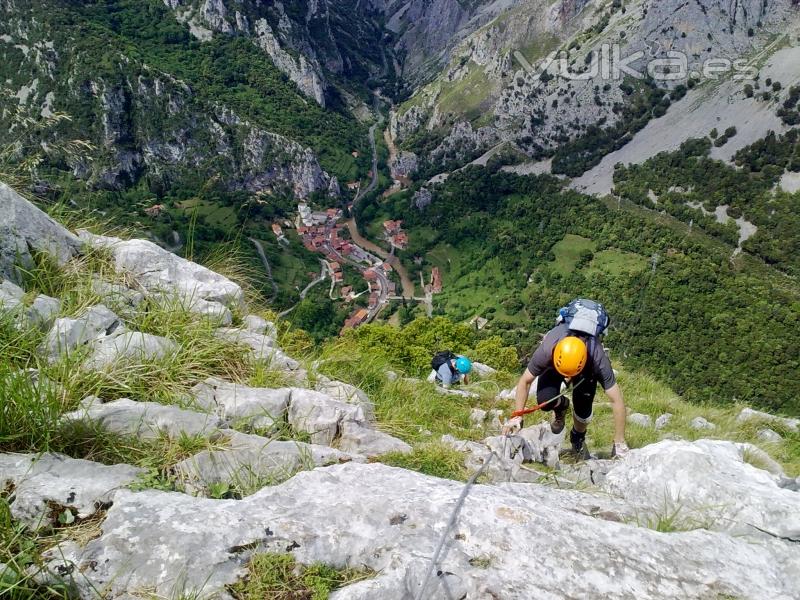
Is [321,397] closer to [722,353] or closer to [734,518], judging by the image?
[734,518]

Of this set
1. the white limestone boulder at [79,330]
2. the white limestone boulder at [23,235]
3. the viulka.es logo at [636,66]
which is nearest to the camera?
the white limestone boulder at [79,330]

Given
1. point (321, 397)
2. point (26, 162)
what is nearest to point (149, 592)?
point (321, 397)

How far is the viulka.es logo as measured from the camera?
119188mm

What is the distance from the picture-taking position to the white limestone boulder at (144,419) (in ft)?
10.8

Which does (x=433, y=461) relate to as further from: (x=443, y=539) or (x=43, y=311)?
(x=43, y=311)

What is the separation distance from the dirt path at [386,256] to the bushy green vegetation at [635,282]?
6.47 meters

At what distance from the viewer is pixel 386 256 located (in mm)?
91312

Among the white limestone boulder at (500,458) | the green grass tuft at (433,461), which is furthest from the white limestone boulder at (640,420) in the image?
the green grass tuft at (433,461)

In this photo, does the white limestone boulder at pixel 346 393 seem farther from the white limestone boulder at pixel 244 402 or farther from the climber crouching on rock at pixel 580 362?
the climber crouching on rock at pixel 580 362

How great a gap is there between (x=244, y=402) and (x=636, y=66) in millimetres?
153683

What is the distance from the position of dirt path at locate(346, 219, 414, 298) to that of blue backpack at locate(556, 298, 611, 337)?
7342cm

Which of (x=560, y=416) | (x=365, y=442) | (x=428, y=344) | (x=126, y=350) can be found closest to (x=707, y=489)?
(x=560, y=416)

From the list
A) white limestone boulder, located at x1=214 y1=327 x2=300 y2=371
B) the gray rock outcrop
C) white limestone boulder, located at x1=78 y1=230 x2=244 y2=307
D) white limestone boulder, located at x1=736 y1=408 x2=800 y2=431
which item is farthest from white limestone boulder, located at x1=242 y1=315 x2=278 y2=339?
the gray rock outcrop

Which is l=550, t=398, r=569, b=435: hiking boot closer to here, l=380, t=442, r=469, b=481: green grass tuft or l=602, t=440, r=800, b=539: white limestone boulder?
l=602, t=440, r=800, b=539: white limestone boulder
